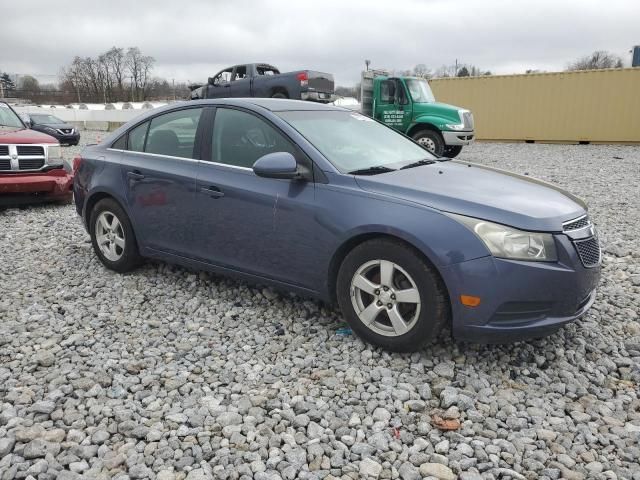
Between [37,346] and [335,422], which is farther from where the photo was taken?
[37,346]

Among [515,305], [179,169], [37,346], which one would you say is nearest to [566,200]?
[515,305]

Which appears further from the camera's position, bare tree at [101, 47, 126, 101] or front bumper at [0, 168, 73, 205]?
bare tree at [101, 47, 126, 101]

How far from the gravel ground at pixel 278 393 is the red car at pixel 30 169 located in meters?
3.35

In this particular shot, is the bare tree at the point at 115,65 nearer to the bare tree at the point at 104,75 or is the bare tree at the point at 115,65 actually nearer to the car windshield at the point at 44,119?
the bare tree at the point at 104,75

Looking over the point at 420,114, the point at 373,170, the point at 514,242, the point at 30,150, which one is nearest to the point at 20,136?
the point at 30,150

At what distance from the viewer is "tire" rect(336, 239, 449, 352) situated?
3.03 m

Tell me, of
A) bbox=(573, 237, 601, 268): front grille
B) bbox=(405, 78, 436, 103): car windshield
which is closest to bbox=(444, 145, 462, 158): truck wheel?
bbox=(405, 78, 436, 103): car windshield

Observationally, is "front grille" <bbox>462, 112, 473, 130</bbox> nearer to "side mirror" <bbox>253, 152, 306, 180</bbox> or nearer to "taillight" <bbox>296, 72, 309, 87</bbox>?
"taillight" <bbox>296, 72, 309, 87</bbox>

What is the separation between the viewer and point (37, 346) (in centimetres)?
348

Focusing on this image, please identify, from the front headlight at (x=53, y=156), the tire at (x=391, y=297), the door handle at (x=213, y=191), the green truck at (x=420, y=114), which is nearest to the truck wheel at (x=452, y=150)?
the green truck at (x=420, y=114)

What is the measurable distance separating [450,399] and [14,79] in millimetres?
67924

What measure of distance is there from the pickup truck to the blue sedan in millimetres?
10813

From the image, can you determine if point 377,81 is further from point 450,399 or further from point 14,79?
point 14,79

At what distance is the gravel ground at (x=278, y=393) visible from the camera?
2.39 metres
